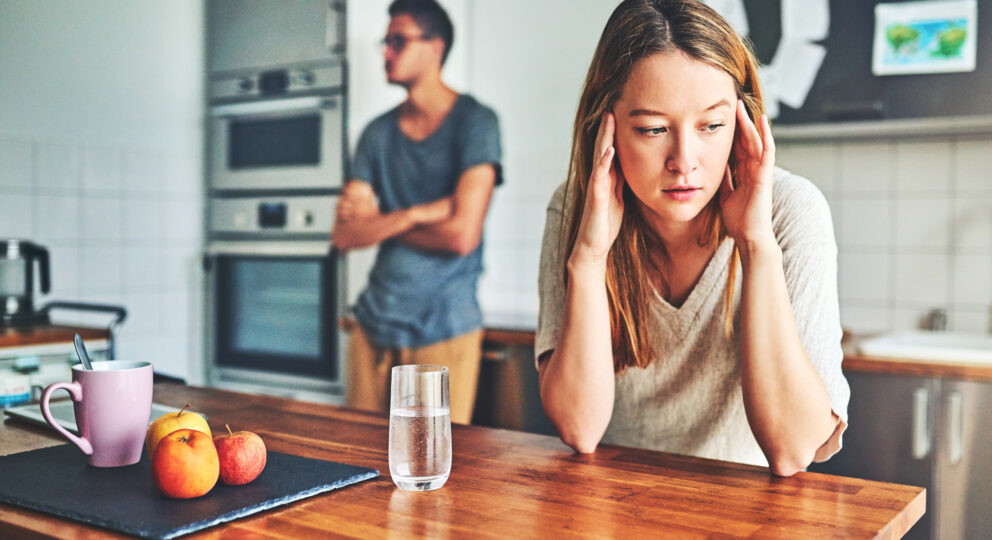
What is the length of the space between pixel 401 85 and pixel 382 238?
0.55 metres

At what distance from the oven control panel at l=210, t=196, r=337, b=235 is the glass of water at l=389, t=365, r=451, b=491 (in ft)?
7.16

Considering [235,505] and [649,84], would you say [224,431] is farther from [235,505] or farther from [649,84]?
[649,84]

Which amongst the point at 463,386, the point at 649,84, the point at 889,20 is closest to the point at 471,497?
the point at 649,84

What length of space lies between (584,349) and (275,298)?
2235mm

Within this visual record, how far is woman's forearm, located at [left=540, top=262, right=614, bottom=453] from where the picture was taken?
115 centimetres

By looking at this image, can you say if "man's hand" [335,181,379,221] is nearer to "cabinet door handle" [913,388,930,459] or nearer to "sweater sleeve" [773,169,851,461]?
"cabinet door handle" [913,388,930,459]

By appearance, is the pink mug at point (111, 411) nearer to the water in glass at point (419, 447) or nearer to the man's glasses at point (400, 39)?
the water in glass at point (419, 447)

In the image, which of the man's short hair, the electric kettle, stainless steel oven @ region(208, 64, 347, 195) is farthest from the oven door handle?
the electric kettle

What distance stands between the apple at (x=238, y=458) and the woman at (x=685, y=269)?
1.35 ft

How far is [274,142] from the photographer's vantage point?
3162 millimetres

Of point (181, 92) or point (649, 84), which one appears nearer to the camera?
point (649, 84)

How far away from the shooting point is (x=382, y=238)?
278cm

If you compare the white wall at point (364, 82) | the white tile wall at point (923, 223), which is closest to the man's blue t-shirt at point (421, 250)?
the white wall at point (364, 82)

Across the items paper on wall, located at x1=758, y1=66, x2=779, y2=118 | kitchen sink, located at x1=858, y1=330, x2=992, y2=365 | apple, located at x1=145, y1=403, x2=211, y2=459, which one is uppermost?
paper on wall, located at x1=758, y1=66, x2=779, y2=118
